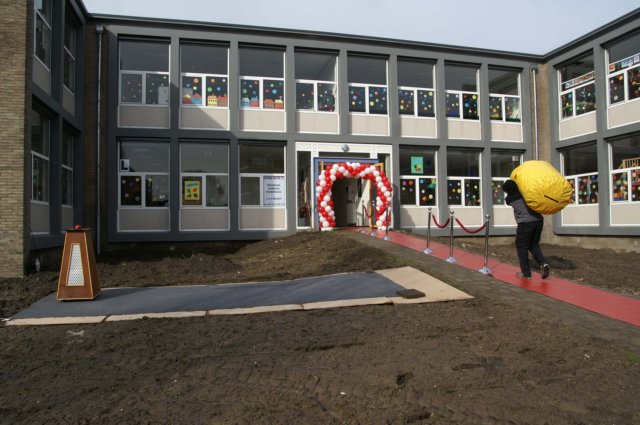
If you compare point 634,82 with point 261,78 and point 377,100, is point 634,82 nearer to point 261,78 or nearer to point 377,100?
point 377,100

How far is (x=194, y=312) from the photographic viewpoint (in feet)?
20.3

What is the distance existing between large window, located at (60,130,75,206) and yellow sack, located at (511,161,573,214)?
1264cm

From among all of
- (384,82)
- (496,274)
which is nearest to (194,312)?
(496,274)

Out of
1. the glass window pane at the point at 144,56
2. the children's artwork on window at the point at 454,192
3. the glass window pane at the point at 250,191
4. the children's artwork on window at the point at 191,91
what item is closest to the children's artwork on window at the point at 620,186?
the children's artwork on window at the point at 454,192

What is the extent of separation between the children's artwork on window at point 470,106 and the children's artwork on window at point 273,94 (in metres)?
7.62

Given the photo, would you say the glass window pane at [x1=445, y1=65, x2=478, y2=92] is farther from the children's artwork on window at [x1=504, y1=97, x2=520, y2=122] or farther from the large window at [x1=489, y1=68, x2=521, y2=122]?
the children's artwork on window at [x1=504, y1=97, x2=520, y2=122]

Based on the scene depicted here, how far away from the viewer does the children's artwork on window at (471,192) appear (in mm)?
19109

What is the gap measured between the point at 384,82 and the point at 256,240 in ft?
26.5

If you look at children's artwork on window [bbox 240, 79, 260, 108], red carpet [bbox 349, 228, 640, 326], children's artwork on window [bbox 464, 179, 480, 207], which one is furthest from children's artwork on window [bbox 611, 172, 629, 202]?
children's artwork on window [bbox 240, 79, 260, 108]

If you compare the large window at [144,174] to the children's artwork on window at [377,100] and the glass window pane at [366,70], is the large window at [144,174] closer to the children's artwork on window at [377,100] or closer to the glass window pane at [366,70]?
the glass window pane at [366,70]

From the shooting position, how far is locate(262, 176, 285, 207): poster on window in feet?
56.1

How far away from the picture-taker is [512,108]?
19812 millimetres

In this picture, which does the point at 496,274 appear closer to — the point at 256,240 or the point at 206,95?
the point at 256,240

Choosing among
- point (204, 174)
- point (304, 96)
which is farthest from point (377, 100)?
point (204, 174)
